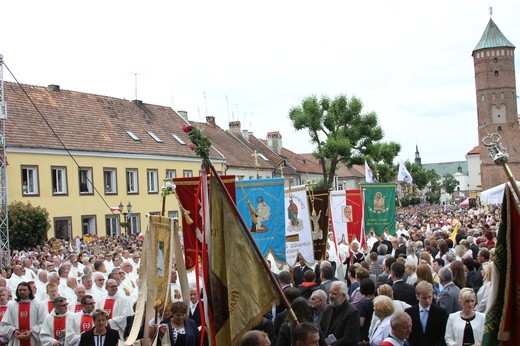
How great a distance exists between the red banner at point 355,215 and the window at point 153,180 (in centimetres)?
2634

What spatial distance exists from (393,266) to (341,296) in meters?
1.72

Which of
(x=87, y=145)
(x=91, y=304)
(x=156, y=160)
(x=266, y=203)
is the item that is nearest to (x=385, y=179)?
(x=156, y=160)

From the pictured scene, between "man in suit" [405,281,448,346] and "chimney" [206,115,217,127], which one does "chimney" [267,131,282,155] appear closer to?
"chimney" [206,115,217,127]

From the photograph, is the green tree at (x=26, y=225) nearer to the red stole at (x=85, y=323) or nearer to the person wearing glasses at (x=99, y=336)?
the red stole at (x=85, y=323)

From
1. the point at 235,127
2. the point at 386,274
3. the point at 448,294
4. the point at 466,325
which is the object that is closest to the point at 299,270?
the point at 386,274

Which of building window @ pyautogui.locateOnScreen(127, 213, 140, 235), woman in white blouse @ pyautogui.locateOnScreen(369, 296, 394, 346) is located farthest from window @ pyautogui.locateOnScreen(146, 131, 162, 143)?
woman in white blouse @ pyautogui.locateOnScreen(369, 296, 394, 346)

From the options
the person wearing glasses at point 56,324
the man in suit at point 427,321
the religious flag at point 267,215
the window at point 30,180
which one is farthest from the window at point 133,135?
the man in suit at point 427,321

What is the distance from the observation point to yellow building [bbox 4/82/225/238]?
1339 inches

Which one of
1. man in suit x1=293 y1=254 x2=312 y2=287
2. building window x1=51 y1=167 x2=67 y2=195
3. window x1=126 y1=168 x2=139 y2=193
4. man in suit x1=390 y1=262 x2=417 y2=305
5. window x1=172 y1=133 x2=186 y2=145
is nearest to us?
man in suit x1=390 y1=262 x2=417 y2=305

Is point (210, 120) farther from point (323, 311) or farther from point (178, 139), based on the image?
point (323, 311)

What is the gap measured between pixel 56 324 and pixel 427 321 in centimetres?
486

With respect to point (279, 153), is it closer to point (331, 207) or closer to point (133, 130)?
point (133, 130)

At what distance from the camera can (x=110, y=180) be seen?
39.0 metres

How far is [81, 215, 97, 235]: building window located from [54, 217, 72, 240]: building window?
3.68 feet
